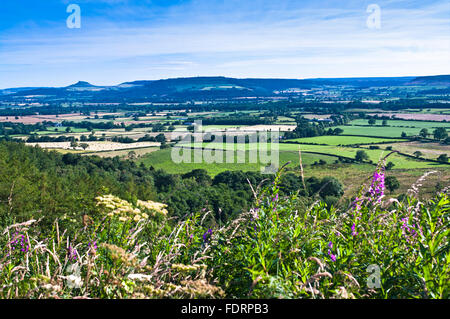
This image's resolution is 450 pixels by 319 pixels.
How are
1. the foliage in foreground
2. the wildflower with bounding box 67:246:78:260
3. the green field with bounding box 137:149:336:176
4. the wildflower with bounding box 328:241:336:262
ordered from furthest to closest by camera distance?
1. the green field with bounding box 137:149:336:176
2. the wildflower with bounding box 67:246:78:260
3. the wildflower with bounding box 328:241:336:262
4. the foliage in foreground

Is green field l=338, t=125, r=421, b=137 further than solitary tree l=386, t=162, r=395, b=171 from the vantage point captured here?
Yes

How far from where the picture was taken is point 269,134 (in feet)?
340

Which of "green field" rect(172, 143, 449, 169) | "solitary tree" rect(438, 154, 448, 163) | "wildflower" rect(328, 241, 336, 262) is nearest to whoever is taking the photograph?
"wildflower" rect(328, 241, 336, 262)

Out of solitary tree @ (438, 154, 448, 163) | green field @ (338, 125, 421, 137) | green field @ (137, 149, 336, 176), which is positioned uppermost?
green field @ (338, 125, 421, 137)

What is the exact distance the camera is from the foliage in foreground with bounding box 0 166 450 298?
11.7 ft

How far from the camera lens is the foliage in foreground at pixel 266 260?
140 inches

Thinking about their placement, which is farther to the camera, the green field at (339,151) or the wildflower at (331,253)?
the green field at (339,151)

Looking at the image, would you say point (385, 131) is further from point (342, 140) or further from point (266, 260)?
point (266, 260)

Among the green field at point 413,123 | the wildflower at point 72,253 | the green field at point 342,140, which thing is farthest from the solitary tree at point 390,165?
the wildflower at point 72,253

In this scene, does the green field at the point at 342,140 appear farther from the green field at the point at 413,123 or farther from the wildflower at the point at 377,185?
the wildflower at the point at 377,185

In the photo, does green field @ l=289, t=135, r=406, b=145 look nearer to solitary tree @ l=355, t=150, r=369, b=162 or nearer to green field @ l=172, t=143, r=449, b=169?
green field @ l=172, t=143, r=449, b=169

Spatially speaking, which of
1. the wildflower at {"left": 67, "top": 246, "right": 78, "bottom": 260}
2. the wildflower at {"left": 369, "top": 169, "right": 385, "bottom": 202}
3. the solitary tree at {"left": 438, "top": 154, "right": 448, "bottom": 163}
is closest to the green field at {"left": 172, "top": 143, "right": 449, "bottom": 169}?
the solitary tree at {"left": 438, "top": 154, "right": 448, "bottom": 163}

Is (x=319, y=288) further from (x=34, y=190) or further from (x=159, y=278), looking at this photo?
(x=34, y=190)
